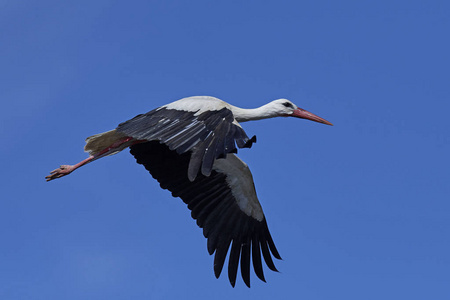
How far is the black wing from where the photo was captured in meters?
10.5

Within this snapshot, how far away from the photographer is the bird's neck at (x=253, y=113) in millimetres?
12984

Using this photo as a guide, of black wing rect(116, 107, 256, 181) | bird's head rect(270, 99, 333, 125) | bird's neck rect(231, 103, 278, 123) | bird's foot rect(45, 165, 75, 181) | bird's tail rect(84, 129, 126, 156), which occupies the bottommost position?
black wing rect(116, 107, 256, 181)

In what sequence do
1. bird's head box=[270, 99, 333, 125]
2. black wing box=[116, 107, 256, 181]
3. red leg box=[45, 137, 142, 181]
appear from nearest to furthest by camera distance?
black wing box=[116, 107, 256, 181] < red leg box=[45, 137, 142, 181] < bird's head box=[270, 99, 333, 125]

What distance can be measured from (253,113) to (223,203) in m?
1.40

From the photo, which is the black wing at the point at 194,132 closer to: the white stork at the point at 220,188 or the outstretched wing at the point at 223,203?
the white stork at the point at 220,188

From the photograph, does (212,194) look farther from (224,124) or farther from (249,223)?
(224,124)

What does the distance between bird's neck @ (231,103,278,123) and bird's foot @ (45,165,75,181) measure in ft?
8.23

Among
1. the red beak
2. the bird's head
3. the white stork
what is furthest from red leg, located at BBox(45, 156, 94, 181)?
the red beak

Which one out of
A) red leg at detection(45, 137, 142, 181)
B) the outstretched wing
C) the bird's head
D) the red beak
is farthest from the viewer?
the red beak

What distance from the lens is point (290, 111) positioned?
46.5 feet

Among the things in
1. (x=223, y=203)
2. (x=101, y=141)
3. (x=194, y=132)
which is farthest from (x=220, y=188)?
(x=194, y=132)

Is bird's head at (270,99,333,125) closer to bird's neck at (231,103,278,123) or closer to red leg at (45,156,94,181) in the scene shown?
bird's neck at (231,103,278,123)

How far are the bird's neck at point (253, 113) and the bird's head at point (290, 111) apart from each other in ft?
0.32

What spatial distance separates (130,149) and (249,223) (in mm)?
2027
